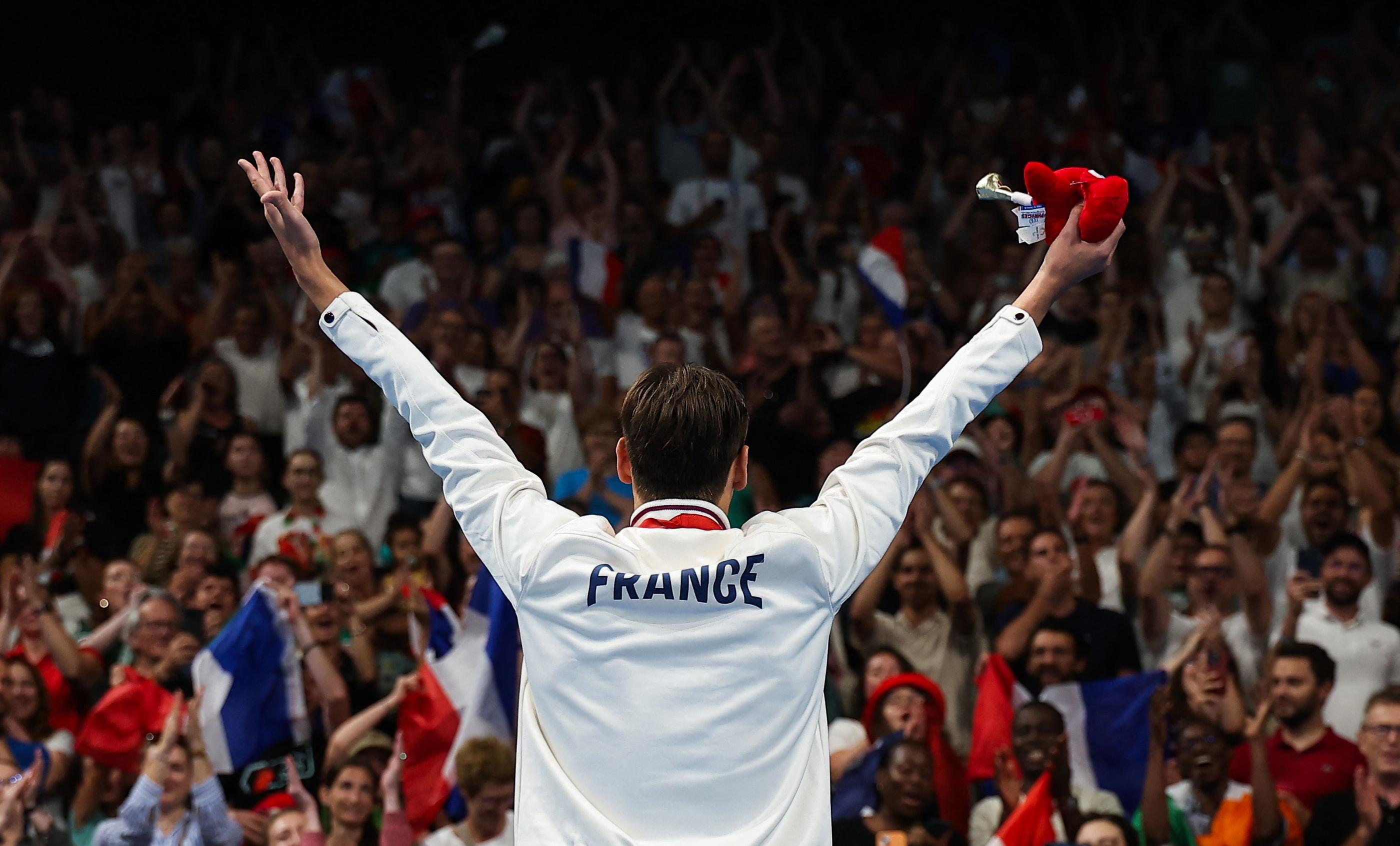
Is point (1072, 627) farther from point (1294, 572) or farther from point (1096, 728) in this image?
point (1294, 572)

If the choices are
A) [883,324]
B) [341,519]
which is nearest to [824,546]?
[341,519]

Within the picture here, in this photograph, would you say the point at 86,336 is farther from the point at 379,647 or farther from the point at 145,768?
the point at 145,768

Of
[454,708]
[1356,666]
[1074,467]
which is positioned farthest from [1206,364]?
[454,708]

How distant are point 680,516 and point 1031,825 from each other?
3.30m

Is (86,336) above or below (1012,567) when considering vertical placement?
above

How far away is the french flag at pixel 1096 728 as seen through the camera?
19.7 ft

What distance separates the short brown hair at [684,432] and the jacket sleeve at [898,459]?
0.41ft

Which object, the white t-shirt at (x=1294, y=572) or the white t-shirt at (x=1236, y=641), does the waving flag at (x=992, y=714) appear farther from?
the white t-shirt at (x=1294, y=572)

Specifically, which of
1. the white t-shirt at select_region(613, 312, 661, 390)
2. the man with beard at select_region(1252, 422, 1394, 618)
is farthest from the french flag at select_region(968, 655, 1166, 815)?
the white t-shirt at select_region(613, 312, 661, 390)

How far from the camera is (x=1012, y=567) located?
7203mm

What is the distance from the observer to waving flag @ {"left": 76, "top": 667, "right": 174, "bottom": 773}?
6336 millimetres

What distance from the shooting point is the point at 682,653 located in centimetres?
235

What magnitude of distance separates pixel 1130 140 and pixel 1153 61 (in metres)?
0.98

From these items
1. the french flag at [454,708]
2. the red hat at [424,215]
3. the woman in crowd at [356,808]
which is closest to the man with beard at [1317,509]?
the french flag at [454,708]
